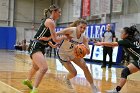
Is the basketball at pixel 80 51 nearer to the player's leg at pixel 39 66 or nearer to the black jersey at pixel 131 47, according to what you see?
the player's leg at pixel 39 66

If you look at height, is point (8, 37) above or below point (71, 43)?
below

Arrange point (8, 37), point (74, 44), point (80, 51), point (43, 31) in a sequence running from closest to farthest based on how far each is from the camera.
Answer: point (80, 51) < point (43, 31) < point (74, 44) < point (8, 37)

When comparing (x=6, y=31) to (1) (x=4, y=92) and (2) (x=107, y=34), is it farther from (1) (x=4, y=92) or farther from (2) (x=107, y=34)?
(1) (x=4, y=92)

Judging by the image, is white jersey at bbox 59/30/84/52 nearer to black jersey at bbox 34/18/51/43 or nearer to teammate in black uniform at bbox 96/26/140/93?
black jersey at bbox 34/18/51/43

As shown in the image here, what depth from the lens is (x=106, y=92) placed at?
6758 millimetres

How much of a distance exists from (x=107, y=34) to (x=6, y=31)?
2309 centimetres

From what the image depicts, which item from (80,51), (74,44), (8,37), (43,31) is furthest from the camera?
(8,37)

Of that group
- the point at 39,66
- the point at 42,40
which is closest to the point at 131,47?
the point at 42,40

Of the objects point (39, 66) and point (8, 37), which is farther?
point (8, 37)

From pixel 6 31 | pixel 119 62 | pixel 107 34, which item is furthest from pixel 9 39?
pixel 107 34

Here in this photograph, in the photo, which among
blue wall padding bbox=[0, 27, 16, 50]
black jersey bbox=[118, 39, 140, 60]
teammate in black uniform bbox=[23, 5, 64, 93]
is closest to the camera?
teammate in black uniform bbox=[23, 5, 64, 93]

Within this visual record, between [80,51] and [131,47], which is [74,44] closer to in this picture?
[80,51]

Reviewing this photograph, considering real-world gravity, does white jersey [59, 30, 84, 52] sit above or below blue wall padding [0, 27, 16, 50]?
above

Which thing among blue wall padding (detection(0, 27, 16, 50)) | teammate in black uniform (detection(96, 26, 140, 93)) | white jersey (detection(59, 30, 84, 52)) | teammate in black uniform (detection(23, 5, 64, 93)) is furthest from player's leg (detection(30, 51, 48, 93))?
blue wall padding (detection(0, 27, 16, 50))
